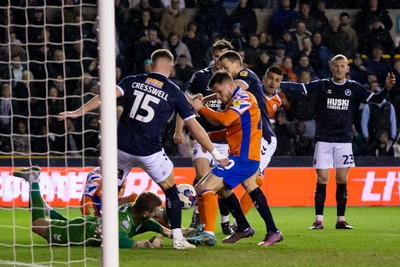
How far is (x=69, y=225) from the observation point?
345 inches

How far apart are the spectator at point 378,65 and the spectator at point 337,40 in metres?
0.48

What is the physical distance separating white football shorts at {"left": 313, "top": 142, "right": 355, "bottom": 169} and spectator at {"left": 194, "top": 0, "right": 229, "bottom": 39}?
241 inches

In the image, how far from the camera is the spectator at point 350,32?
18.2 meters

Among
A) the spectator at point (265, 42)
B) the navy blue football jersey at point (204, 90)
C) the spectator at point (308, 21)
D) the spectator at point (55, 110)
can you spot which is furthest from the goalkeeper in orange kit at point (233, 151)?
the spectator at point (308, 21)

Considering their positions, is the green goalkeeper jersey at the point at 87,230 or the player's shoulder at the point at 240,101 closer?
the green goalkeeper jersey at the point at 87,230

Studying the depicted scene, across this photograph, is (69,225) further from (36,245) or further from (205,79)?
(205,79)

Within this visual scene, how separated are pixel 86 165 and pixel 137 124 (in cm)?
623

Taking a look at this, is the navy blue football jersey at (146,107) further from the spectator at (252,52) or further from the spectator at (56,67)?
the spectator at (252,52)

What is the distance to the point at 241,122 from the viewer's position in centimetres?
933

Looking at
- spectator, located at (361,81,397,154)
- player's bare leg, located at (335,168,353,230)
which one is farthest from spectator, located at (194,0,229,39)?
player's bare leg, located at (335,168,353,230)

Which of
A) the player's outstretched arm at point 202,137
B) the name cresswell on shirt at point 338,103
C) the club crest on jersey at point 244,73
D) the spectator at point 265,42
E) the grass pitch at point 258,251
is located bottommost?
the grass pitch at point 258,251

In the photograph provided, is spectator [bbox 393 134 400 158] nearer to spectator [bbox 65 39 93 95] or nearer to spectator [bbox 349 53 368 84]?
spectator [bbox 349 53 368 84]

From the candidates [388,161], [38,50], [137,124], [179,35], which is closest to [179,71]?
[179,35]

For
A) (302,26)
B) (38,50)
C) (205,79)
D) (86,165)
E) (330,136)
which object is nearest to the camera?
(205,79)
